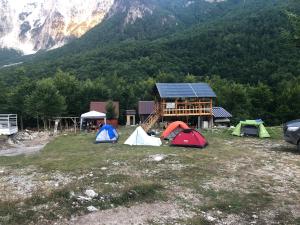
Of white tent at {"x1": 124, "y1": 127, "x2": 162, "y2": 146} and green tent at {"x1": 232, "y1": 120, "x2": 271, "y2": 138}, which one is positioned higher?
green tent at {"x1": 232, "y1": 120, "x2": 271, "y2": 138}

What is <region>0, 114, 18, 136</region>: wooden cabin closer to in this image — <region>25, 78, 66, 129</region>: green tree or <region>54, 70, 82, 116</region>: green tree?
<region>25, 78, 66, 129</region>: green tree

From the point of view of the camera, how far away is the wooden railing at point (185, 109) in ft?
102

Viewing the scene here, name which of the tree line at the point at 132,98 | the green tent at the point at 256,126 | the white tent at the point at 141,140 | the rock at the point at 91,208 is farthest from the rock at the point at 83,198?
the tree line at the point at 132,98

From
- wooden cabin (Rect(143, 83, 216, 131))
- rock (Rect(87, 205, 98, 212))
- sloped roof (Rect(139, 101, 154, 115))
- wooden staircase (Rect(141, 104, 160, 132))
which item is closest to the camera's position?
rock (Rect(87, 205, 98, 212))

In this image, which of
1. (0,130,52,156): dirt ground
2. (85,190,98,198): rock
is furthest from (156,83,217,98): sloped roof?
(85,190,98,198): rock

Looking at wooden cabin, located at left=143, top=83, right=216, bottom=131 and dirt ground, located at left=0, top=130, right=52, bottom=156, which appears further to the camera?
wooden cabin, located at left=143, top=83, right=216, bottom=131

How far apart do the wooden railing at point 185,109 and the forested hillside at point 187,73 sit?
16023 millimetres

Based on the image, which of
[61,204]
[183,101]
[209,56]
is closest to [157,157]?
[61,204]

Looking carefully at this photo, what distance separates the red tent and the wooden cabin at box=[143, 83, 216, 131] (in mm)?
9677

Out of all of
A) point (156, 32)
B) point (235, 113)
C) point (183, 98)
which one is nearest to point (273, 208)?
point (183, 98)

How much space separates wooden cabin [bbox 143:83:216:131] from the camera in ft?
100

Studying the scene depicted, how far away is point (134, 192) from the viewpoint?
10727 mm

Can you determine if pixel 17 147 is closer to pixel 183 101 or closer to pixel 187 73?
pixel 183 101

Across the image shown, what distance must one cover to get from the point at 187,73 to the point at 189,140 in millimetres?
68955
